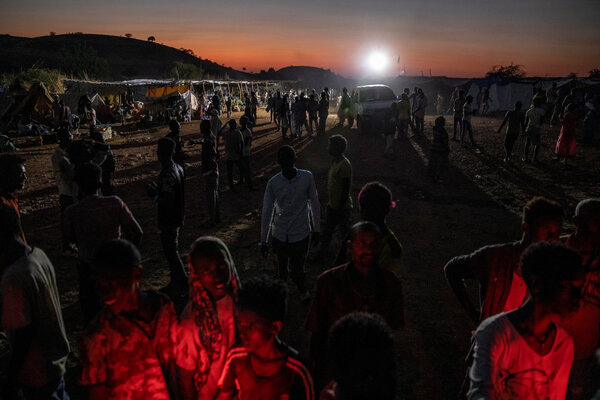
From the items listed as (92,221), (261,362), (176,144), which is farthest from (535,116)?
(261,362)

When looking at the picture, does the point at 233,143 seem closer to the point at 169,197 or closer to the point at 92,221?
the point at 169,197

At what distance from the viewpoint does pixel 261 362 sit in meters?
1.91

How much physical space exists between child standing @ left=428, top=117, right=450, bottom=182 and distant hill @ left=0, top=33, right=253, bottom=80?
61.5 meters

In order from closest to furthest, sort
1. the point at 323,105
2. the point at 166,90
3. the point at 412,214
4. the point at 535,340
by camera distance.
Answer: the point at 535,340 < the point at 412,214 < the point at 323,105 < the point at 166,90

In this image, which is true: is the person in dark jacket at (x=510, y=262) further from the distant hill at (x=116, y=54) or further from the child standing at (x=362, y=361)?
the distant hill at (x=116, y=54)

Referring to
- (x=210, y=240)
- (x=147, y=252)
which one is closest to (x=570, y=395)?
(x=210, y=240)

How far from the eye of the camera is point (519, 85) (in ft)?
94.1

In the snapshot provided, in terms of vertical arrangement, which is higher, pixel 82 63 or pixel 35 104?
pixel 82 63

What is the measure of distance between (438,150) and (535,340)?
27.8 ft

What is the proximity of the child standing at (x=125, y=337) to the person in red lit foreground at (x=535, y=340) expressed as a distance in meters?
1.57

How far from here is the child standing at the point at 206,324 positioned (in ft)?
7.04

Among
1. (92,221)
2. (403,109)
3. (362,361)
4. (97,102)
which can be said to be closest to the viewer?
(362,361)

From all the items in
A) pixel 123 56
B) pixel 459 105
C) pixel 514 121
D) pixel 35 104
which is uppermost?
pixel 123 56

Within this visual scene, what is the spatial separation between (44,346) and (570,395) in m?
3.28
